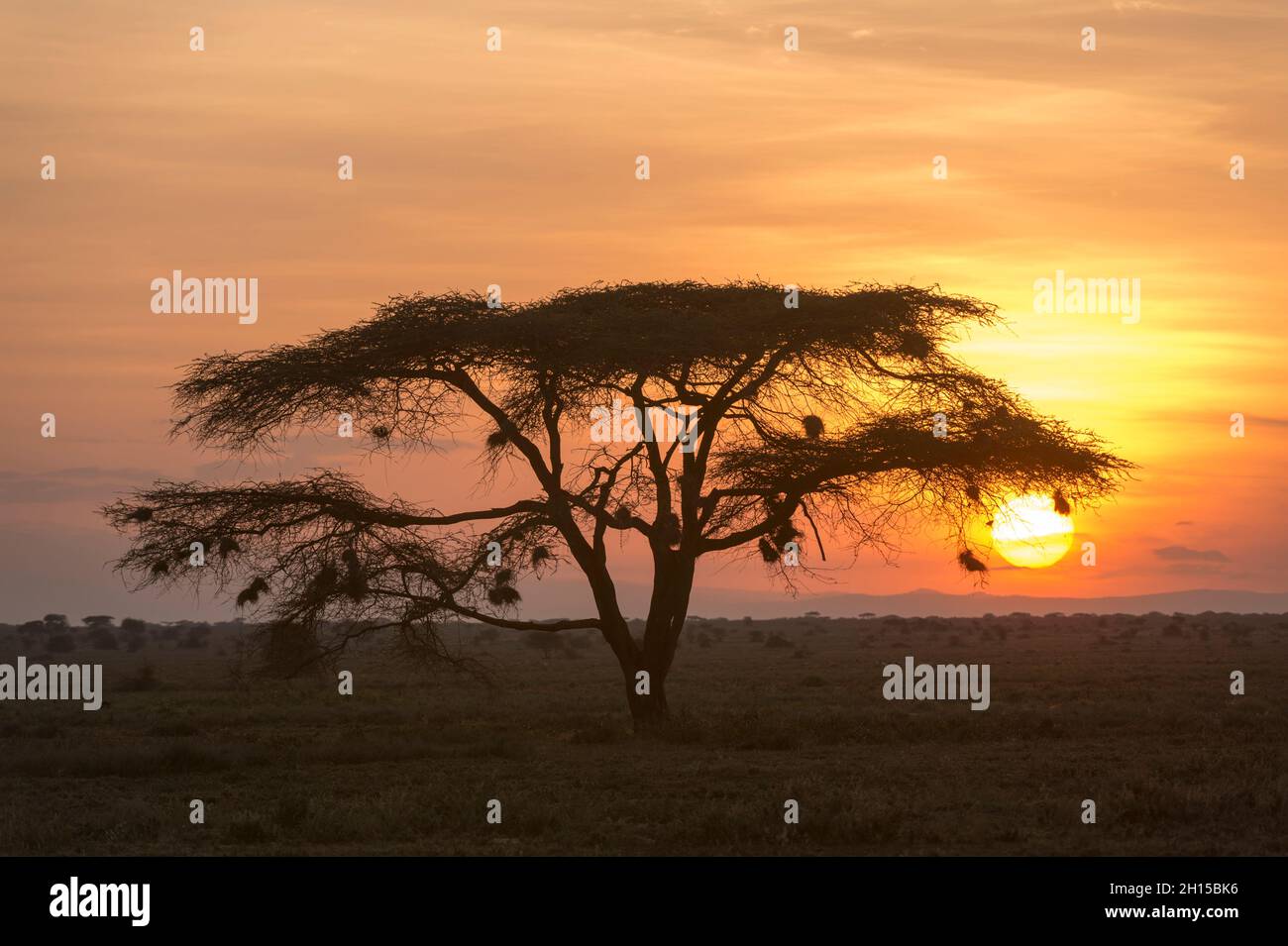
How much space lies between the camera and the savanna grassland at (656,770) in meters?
16.3

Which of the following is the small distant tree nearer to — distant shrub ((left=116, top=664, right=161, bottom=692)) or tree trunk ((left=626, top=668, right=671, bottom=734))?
distant shrub ((left=116, top=664, right=161, bottom=692))

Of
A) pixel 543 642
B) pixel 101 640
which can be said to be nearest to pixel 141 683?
pixel 543 642

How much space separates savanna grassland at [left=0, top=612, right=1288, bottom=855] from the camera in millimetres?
16312

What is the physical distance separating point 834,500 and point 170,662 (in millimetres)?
42272

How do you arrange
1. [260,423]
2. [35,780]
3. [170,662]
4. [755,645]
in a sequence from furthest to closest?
[755,645], [170,662], [260,423], [35,780]

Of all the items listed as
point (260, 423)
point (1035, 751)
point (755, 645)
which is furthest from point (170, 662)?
point (1035, 751)

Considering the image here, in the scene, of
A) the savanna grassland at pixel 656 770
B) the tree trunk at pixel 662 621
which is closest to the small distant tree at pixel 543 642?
the savanna grassland at pixel 656 770

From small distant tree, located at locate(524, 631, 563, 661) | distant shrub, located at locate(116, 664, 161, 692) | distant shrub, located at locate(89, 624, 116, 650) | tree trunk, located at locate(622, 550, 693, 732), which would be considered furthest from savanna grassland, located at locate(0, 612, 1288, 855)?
distant shrub, located at locate(89, 624, 116, 650)

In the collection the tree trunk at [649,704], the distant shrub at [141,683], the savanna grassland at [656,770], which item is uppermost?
the tree trunk at [649,704]

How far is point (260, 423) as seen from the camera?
27.4 m

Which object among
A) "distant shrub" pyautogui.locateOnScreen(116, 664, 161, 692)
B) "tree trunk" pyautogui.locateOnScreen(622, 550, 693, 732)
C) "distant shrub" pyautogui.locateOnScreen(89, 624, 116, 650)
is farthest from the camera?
"distant shrub" pyautogui.locateOnScreen(89, 624, 116, 650)

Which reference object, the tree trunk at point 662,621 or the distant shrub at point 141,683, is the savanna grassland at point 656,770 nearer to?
the distant shrub at point 141,683
